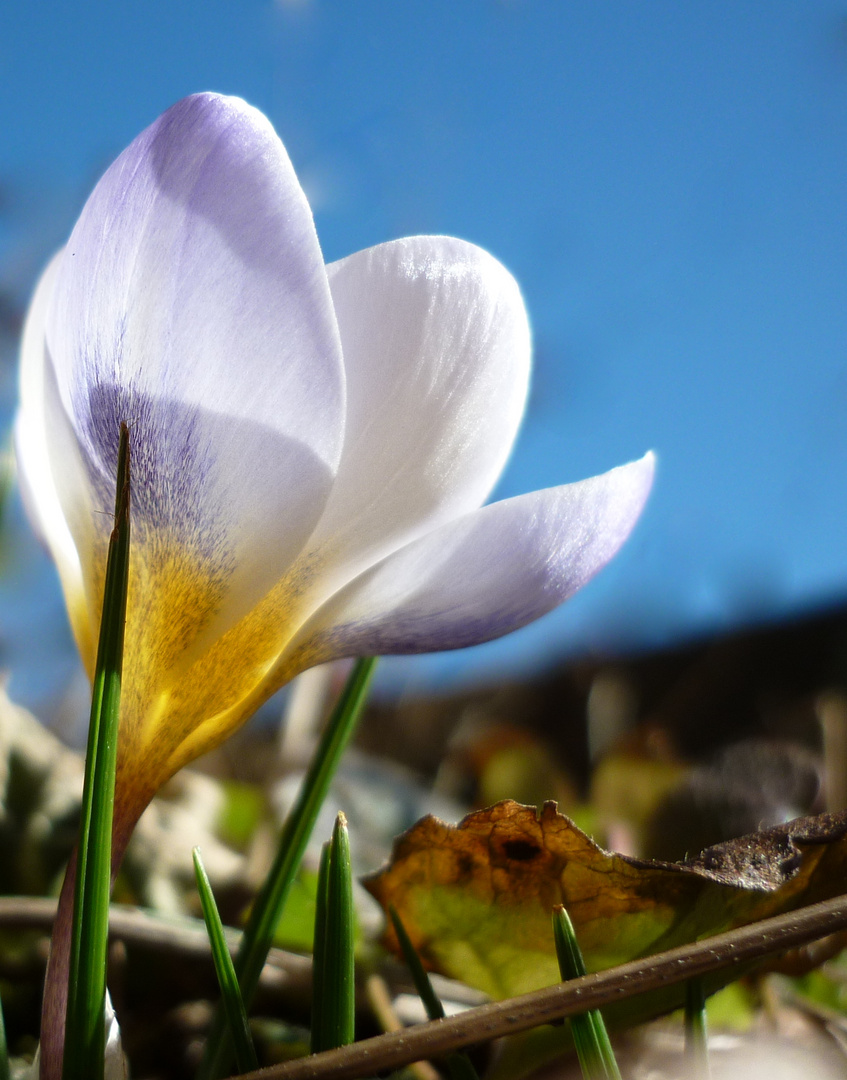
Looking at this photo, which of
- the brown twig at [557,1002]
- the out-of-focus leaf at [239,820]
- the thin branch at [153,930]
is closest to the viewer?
the brown twig at [557,1002]

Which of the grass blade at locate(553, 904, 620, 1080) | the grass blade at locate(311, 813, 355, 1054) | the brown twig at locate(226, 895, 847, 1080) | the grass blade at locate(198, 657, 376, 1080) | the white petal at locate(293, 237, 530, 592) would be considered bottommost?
the grass blade at locate(553, 904, 620, 1080)

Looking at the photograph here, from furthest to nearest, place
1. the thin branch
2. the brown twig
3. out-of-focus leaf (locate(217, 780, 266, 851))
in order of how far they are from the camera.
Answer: out-of-focus leaf (locate(217, 780, 266, 851)) < the thin branch < the brown twig

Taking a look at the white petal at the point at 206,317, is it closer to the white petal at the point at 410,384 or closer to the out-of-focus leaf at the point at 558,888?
the white petal at the point at 410,384

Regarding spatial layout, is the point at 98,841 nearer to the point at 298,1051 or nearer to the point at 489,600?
the point at 489,600

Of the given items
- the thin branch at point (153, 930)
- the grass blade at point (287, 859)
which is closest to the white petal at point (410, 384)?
the grass blade at point (287, 859)

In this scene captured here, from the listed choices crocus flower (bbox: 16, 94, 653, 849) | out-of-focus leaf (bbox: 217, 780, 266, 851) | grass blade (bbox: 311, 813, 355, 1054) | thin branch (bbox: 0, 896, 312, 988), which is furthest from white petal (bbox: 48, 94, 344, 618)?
out-of-focus leaf (bbox: 217, 780, 266, 851)

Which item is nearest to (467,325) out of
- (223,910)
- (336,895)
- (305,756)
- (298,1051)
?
(336,895)

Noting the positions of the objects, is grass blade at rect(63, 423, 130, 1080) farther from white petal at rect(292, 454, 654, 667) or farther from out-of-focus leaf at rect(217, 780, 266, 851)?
out-of-focus leaf at rect(217, 780, 266, 851)
